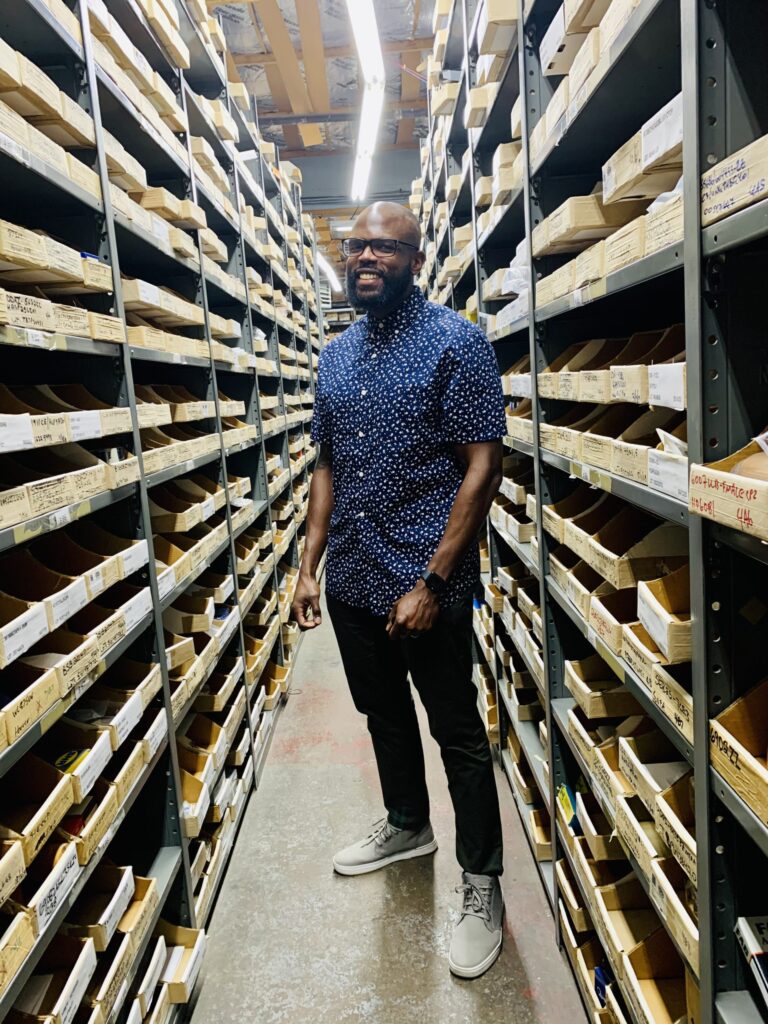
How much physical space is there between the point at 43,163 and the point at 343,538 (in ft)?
4.05

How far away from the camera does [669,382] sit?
4.07 feet

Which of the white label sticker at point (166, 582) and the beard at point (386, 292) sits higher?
the beard at point (386, 292)

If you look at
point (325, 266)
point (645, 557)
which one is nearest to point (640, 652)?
point (645, 557)

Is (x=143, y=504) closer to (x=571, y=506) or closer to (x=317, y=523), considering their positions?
(x=317, y=523)

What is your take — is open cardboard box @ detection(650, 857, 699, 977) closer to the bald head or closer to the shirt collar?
the shirt collar

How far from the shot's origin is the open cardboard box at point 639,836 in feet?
4.71

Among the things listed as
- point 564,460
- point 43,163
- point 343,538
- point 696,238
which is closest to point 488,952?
point 343,538

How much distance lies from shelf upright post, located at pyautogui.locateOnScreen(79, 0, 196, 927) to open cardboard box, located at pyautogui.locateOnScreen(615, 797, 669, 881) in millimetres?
1236

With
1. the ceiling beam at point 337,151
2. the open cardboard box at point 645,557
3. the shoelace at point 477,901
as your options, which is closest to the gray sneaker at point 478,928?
the shoelace at point 477,901

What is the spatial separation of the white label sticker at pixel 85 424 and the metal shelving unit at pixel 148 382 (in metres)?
0.14

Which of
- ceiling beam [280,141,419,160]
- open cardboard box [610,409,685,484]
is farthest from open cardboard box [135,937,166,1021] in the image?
ceiling beam [280,141,419,160]

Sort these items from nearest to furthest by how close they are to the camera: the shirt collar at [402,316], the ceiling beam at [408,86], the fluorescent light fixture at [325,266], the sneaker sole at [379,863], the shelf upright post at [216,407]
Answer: the shirt collar at [402,316] < the sneaker sole at [379,863] < the shelf upright post at [216,407] < the ceiling beam at [408,86] < the fluorescent light fixture at [325,266]

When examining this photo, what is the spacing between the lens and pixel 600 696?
1.81 m

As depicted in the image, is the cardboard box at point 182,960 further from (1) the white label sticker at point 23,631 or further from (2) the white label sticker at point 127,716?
(1) the white label sticker at point 23,631
